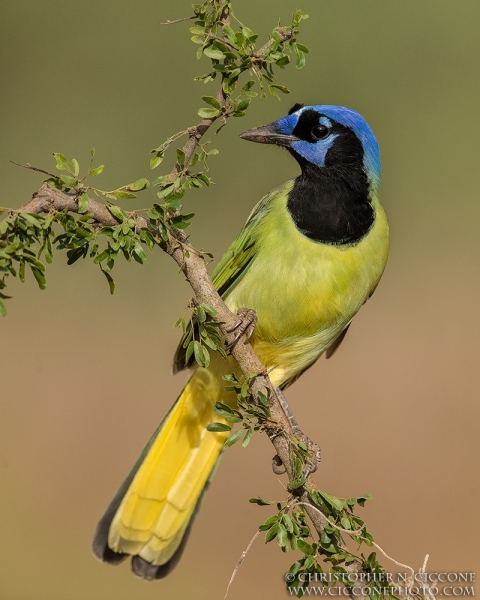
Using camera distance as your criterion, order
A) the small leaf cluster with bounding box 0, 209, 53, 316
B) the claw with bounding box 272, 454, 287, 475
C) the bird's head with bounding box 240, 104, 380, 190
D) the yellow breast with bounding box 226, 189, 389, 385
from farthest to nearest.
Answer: the bird's head with bounding box 240, 104, 380, 190
the yellow breast with bounding box 226, 189, 389, 385
the claw with bounding box 272, 454, 287, 475
the small leaf cluster with bounding box 0, 209, 53, 316

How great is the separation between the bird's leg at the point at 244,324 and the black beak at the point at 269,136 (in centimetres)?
95

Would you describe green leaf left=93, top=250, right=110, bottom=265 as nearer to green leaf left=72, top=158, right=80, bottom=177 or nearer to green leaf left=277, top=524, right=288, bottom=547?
green leaf left=72, top=158, right=80, bottom=177

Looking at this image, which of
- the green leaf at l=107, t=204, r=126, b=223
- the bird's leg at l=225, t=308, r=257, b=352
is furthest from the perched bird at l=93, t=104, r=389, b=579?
the green leaf at l=107, t=204, r=126, b=223

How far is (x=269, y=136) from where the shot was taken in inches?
177

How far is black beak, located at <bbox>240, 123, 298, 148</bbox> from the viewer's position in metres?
4.47

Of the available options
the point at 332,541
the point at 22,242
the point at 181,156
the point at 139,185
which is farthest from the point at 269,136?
the point at 332,541

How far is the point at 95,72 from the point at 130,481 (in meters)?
7.32

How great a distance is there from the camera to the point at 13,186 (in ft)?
32.3

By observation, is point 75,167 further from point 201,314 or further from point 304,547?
point 304,547

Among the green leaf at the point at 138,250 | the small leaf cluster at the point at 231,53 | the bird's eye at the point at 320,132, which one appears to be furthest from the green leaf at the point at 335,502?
the bird's eye at the point at 320,132

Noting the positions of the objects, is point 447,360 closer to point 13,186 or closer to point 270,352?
point 270,352

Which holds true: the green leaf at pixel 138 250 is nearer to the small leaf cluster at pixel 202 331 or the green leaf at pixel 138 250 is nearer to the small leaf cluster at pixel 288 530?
the small leaf cluster at pixel 202 331

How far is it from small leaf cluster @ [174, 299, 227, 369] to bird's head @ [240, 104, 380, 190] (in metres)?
1.48

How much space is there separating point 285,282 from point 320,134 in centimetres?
88
